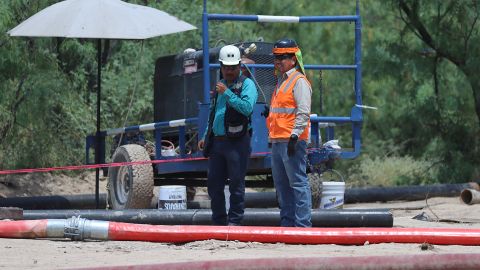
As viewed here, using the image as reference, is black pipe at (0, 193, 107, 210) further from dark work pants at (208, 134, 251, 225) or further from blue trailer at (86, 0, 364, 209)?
dark work pants at (208, 134, 251, 225)

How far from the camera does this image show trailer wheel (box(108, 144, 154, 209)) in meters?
14.9

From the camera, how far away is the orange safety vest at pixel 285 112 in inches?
450

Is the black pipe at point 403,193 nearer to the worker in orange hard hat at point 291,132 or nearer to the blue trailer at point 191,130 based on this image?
the blue trailer at point 191,130

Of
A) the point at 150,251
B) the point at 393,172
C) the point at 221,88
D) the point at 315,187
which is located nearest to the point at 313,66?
the point at 315,187

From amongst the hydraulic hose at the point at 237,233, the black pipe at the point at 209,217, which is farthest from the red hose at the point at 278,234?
the black pipe at the point at 209,217

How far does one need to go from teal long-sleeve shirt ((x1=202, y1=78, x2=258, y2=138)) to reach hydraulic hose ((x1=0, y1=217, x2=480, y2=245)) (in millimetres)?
1495

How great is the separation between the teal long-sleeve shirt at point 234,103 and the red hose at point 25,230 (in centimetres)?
211

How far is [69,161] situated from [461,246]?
1054cm

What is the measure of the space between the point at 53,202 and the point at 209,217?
456cm

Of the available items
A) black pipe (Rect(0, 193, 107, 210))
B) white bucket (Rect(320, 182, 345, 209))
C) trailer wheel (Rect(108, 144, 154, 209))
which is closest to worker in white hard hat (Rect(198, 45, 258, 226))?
white bucket (Rect(320, 182, 345, 209))

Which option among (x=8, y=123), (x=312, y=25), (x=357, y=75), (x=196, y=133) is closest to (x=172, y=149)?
(x=196, y=133)

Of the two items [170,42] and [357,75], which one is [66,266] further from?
[170,42]

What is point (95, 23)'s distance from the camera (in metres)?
14.3

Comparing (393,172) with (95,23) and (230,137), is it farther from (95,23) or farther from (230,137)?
(230,137)
